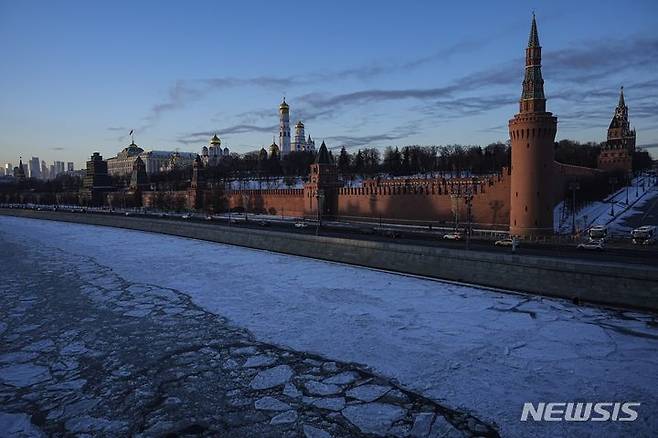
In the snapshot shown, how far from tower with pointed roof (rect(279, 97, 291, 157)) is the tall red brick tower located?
80.4 metres

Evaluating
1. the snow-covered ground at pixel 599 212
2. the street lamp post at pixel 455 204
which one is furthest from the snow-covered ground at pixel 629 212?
the street lamp post at pixel 455 204

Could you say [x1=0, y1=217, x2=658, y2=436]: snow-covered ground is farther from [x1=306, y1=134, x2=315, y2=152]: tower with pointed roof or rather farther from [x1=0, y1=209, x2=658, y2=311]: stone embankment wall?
[x1=306, y1=134, x2=315, y2=152]: tower with pointed roof

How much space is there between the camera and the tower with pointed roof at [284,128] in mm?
104812

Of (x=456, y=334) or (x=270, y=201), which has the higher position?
(x=270, y=201)

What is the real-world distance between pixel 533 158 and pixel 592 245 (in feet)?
25.8

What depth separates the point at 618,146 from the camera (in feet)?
206

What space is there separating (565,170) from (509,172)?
18.4 m

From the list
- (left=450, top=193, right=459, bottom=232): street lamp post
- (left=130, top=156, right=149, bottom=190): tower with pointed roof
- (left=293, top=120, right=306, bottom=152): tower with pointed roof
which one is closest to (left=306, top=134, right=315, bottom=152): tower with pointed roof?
(left=293, top=120, right=306, bottom=152): tower with pointed roof

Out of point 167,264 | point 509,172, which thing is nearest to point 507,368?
point 167,264

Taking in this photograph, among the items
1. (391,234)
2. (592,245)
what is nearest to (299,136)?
(391,234)

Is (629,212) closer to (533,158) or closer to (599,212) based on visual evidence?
(599,212)

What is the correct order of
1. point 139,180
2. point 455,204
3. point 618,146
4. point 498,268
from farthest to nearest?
point 139,180 → point 618,146 → point 455,204 → point 498,268

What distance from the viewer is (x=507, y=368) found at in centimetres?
993

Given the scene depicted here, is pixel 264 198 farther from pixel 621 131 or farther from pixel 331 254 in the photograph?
pixel 621 131
